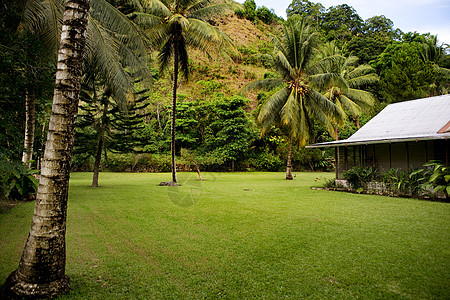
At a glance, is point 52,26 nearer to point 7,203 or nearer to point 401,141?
point 7,203

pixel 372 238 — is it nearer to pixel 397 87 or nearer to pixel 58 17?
pixel 58 17

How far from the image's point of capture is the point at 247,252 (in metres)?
3.56

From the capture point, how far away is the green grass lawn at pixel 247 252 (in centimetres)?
259

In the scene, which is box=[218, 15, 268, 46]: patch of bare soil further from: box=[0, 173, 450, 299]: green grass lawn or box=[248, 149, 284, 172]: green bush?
box=[0, 173, 450, 299]: green grass lawn

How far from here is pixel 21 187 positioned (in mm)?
6652

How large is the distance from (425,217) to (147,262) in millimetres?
5932

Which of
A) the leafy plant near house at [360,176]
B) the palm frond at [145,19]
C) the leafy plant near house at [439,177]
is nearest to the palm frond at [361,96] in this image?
the leafy plant near house at [360,176]

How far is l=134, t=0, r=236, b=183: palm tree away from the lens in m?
10.3

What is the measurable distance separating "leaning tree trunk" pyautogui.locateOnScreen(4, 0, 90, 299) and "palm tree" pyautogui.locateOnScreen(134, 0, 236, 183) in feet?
27.8

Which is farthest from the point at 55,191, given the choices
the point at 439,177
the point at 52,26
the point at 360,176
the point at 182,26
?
the point at 360,176

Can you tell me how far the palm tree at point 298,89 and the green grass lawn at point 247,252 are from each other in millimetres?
9278

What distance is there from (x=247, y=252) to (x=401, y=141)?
25.0 feet

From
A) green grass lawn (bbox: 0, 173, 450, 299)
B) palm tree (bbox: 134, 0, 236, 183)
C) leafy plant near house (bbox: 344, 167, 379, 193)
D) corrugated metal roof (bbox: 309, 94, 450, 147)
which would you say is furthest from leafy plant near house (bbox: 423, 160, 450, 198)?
palm tree (bbox: 134, 0, 236, 183)

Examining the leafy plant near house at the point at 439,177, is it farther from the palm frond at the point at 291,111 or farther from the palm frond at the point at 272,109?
the palm frond at the point at 272,109
